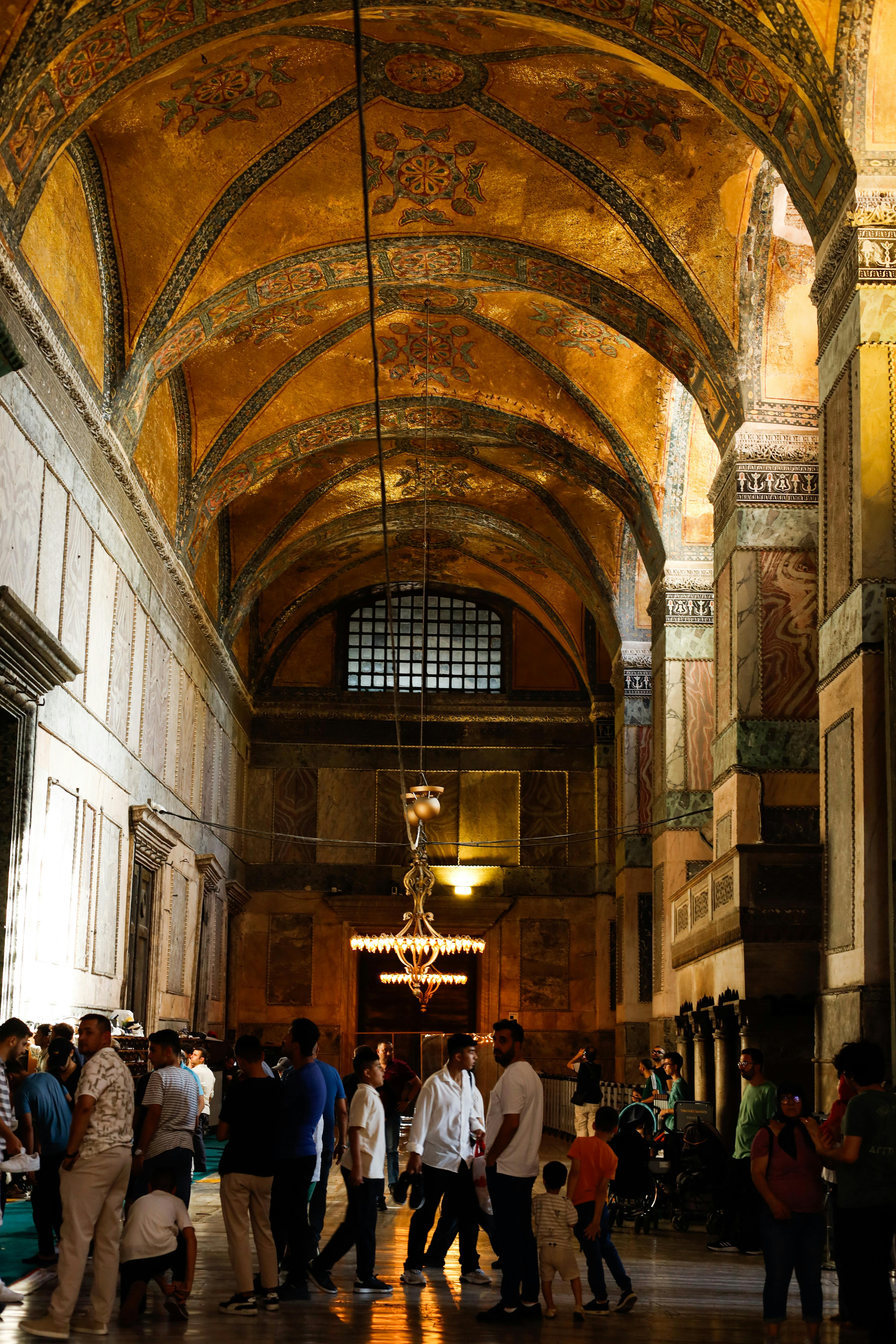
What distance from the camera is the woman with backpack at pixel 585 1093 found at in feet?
37.3

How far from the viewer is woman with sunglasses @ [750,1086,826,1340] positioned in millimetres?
6211

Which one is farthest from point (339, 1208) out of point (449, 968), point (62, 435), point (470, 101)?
point (449, 968)

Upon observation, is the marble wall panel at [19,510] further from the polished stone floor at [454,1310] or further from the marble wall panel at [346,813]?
the marble wall panel at [346,813]

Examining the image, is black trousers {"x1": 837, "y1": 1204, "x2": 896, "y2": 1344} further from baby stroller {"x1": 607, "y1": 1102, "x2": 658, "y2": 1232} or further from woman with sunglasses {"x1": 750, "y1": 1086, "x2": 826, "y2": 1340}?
baby stroller {"x1": 607, "y1": 1102, "x2": 658, "y2": 1232}

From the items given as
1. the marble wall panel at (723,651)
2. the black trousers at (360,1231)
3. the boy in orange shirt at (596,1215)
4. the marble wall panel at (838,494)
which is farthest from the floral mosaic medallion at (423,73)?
the black trousers at (360,1231)

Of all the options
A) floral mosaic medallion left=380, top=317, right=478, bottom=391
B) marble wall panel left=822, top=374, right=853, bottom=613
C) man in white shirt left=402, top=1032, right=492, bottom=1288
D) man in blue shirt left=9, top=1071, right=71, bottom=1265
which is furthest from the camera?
floral mosaic medallion left=380, top=317, right=478, bottom=391

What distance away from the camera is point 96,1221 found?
254 inches

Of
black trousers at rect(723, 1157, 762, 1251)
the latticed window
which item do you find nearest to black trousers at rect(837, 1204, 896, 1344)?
black trousers at rect(723, 1157, 762, 1251)

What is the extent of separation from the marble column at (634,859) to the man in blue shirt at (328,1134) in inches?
521

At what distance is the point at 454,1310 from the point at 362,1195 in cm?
81

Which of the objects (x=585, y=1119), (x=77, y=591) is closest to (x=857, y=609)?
(x=585, y=1119)

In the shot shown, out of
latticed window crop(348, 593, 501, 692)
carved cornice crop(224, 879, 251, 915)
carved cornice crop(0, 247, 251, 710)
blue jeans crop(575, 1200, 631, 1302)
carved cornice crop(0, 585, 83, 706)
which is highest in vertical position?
latticed window crop(348, 593, 501, 692)

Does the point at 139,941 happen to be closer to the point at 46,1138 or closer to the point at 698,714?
the point at 698,714

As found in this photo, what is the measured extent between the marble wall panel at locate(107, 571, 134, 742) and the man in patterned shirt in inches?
365
